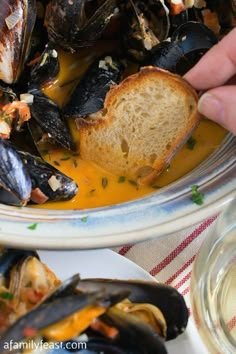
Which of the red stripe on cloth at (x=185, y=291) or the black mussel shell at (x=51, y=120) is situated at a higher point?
the black mussel shell at (x=51, y=120)

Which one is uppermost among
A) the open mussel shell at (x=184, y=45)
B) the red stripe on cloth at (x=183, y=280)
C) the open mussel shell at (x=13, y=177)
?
the open mussel shell at (x=184, y=45)

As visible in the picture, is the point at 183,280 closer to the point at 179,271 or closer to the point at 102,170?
the point at 179,271

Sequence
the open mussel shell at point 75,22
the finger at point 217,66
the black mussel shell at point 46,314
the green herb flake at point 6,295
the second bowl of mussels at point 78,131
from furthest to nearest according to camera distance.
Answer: the open mussel shell at point 75,22, the finger at point 217,66, the second bowl of mussels at point 78,131, the green herb flake at point 6,295, the black mussel shell at point 46,314

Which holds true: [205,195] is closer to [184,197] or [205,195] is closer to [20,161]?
[184,197]

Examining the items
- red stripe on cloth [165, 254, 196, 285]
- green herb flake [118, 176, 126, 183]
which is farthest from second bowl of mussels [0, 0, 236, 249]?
red stripe on cloth [165, 254, 196, 285]

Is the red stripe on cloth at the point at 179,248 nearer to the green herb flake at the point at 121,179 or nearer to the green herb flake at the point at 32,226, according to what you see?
the green herb flake at the point at 121,179

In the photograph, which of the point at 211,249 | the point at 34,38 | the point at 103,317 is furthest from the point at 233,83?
the point at 103,317

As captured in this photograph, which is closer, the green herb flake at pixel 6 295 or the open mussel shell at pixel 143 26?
the green herb flake at pixel 6 295

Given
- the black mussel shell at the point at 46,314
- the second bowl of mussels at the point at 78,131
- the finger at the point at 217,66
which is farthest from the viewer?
the finger at the point at 217,66

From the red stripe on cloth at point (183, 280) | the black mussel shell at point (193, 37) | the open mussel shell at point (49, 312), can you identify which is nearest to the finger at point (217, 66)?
the black mussel shell at point (193, 37)
